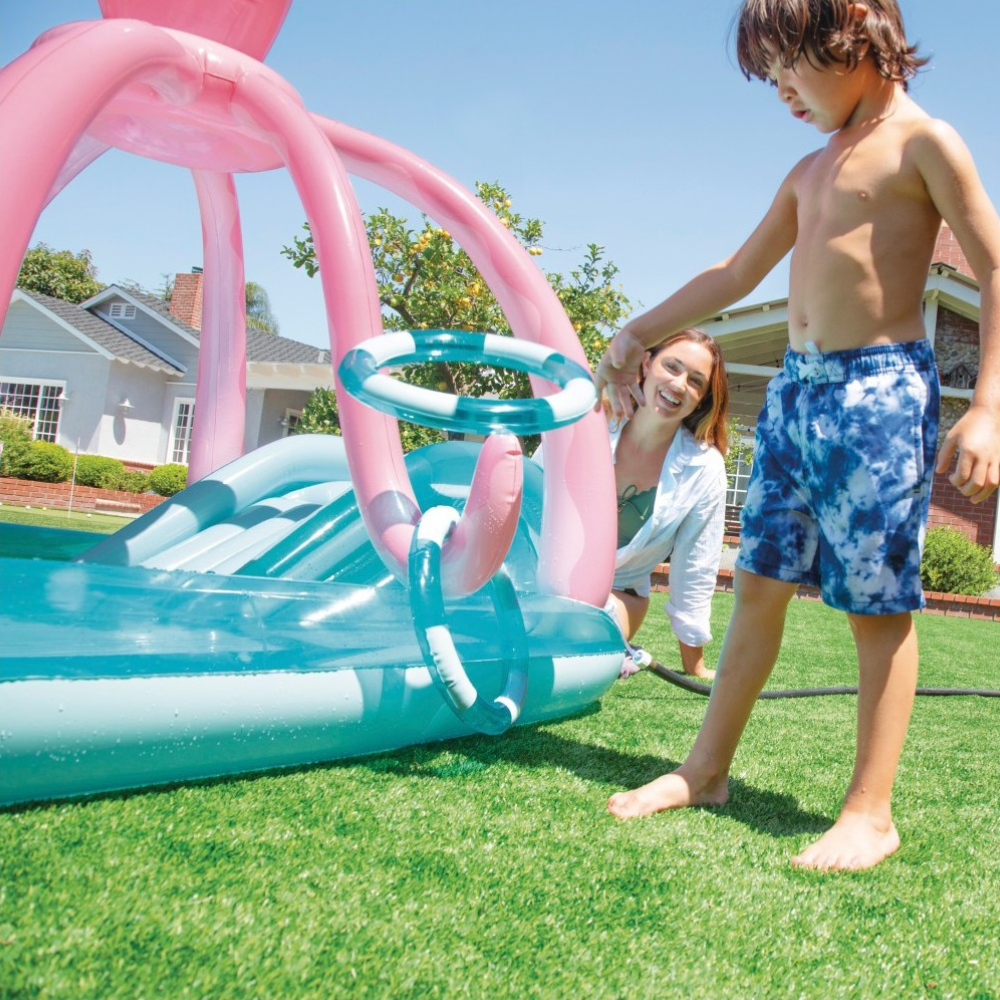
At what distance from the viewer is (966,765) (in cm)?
276

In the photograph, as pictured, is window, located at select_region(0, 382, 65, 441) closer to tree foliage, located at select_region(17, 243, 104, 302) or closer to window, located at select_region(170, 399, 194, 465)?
window, located at select_region(170, 399, 194, 465)

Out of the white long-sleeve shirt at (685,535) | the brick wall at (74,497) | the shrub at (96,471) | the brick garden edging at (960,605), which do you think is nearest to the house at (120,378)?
the shrub at (96,471)

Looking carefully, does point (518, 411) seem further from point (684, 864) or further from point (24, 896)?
point (24, 896)

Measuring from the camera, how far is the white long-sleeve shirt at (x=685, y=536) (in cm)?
383

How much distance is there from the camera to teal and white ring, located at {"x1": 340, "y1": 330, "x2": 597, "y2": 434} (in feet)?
6.37

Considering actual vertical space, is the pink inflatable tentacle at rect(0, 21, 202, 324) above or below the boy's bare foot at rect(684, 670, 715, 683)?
above

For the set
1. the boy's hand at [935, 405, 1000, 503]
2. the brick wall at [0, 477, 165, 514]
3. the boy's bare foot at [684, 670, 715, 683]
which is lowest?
the brick wall at [0, 477, 165, 514]

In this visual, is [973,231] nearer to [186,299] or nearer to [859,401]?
[859,401]

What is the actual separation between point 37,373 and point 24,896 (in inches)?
884

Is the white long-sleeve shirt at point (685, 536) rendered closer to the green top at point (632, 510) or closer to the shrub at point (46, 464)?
the green top at point (632, 510)

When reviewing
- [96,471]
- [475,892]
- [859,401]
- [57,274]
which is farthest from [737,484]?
[57,274]

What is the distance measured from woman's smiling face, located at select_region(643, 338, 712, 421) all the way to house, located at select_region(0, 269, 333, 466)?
16692 mm

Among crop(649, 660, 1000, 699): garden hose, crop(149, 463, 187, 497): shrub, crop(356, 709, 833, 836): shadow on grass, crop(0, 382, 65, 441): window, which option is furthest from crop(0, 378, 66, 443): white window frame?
crop(356, 709, 833, 836): shadow on grass

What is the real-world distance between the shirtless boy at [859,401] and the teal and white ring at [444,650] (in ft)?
1.11
